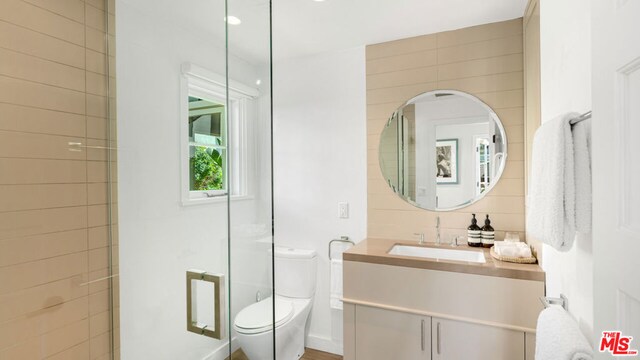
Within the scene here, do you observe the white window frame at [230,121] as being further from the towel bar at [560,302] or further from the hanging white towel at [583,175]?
the towel bar at [560,302]

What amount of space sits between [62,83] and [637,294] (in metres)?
1.59

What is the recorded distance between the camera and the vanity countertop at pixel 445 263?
1534 millimetres

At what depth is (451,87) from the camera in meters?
2.12

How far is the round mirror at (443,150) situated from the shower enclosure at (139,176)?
4.53ft

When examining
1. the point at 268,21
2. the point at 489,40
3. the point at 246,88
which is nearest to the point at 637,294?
the point at 246,88

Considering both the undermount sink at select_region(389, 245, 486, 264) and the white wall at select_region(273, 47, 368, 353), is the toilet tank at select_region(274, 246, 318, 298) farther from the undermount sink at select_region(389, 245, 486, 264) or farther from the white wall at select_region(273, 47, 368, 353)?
the undermount sink at select_region(389, 245, 486, 264)

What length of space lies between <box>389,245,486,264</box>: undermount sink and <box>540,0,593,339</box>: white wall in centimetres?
48

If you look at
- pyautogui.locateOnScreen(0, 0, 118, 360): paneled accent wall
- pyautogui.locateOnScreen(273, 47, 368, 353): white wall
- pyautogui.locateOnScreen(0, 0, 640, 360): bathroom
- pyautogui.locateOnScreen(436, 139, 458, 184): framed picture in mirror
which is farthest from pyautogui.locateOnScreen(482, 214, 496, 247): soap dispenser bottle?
pyautogui.locateOnScreen(0, 0, 118, 360): paneled accent wall

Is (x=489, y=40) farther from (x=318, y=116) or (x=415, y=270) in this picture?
(x=415, y=270)

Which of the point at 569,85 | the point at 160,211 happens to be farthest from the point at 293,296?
the point at 569,85

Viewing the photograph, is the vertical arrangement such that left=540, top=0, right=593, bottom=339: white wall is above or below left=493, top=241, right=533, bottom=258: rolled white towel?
above

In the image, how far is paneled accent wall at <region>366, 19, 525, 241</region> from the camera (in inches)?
77.5

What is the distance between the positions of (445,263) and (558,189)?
94 cm

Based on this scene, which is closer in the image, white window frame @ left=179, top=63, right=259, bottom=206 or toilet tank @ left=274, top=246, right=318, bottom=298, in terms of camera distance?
white window frame @ left=179, top=63, right=259, bottom=206
